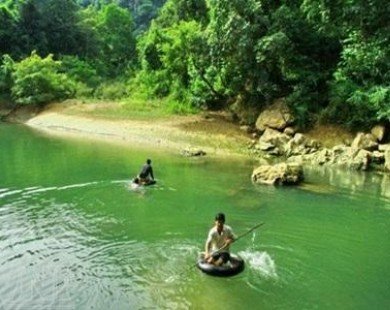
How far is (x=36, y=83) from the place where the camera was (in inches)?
1906

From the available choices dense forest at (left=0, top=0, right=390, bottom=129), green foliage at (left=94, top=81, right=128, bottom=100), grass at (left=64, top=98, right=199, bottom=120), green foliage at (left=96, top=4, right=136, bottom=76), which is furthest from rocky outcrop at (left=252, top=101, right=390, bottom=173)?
green foliage at (left=96, top=4, right=136, bottom=76)

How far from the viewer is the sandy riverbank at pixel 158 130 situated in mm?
33375

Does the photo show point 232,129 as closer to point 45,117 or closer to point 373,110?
point 373,110

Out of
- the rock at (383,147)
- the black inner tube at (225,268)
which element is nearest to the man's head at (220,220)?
the black inner tube at (225,268)

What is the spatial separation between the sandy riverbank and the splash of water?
1627cm

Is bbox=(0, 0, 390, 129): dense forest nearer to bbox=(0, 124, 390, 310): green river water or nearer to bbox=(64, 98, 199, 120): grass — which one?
bbox=(64, 98, 199, 120): grass

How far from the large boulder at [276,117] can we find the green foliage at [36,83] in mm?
22733

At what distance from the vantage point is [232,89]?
120 ft

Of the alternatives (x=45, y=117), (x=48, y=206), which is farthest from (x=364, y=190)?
(x=45, y=117)

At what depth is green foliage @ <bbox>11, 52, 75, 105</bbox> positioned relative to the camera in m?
48.3

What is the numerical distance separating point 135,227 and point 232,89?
2083 cm

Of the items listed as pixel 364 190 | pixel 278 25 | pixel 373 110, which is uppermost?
pixel 278 25

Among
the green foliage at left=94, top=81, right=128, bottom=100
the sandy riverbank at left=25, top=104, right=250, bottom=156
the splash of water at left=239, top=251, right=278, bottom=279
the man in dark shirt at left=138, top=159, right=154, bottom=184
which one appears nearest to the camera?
the splash of water at left=239, top=251, right=278, bottom=279

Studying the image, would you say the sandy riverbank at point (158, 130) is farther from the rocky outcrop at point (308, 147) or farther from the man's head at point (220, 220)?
the man's head at point (220, 220)
